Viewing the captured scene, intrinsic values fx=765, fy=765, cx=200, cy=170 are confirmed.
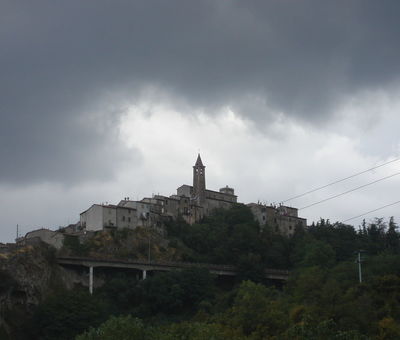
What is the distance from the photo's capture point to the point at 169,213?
127250mm

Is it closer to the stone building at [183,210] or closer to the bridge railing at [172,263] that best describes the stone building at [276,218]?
the stone building at [183,210]

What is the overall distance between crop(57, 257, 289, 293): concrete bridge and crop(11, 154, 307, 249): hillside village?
7515mm

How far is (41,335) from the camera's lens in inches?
3445

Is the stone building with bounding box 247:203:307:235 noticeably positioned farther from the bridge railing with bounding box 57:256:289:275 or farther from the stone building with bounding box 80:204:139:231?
the stone building with bounding box 80:204:139:231

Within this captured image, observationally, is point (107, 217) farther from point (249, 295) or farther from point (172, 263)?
point (249, 295)

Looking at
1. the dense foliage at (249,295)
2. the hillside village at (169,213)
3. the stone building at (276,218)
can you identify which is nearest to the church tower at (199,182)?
the hillside village at (169,213)

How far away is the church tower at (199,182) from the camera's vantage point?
137m

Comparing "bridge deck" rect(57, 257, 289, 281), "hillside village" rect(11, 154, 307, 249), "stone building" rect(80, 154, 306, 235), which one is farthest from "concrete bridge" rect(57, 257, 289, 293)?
"stone building" rect(80, 154, 306, 235)

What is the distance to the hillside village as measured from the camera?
373 ft

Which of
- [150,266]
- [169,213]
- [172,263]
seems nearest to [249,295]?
[150,266]

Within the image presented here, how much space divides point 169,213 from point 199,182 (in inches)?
582

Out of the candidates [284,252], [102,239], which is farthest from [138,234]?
[284,252]

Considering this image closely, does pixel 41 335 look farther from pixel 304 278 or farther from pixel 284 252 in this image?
pixel 284 252

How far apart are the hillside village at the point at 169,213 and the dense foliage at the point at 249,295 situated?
416 centimetres
